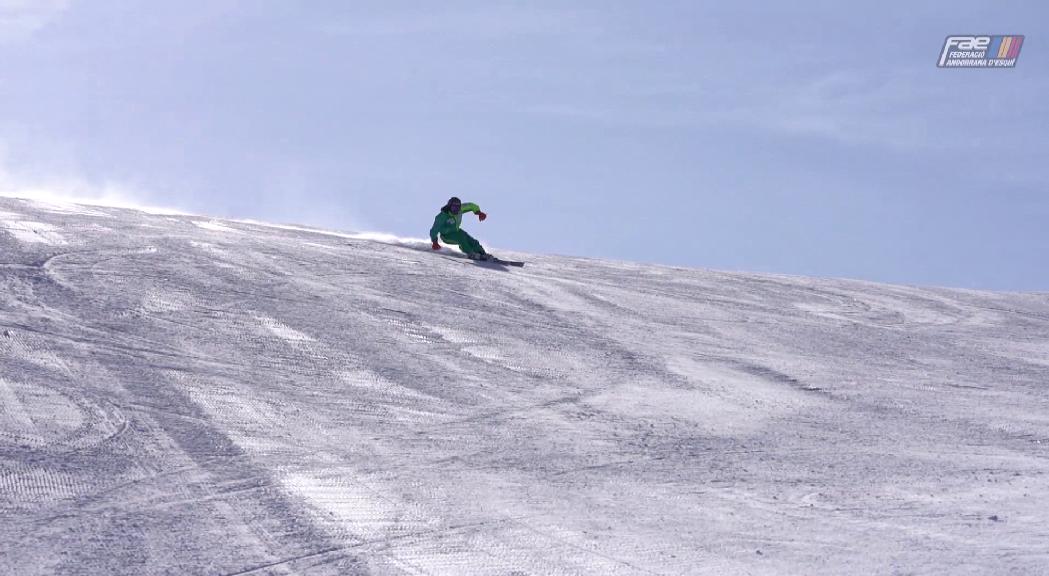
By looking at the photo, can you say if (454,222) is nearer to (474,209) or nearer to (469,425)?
(474,209)

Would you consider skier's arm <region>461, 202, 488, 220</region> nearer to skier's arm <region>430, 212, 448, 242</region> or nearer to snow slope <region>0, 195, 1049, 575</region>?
skier's arm <region>430, 212, 448, 242</region>

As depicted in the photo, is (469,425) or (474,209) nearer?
(469,425)

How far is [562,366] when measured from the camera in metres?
12.4

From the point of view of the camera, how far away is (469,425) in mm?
9656

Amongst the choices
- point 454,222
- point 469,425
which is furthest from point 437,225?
point 469,425

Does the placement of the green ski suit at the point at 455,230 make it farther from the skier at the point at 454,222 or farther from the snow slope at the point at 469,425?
the snow slope at the point at 469,425

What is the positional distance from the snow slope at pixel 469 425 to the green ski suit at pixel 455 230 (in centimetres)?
209

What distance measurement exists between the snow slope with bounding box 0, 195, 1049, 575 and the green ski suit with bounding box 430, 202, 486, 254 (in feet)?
6.84

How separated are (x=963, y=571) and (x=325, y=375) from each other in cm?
625

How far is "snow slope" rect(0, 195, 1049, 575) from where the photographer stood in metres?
6.75

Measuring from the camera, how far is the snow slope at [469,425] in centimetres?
675

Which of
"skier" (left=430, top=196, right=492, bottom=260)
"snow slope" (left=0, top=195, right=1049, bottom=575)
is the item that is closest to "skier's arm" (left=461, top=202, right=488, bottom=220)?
"skier" (left=430, top=196, right=492, bottom=260)

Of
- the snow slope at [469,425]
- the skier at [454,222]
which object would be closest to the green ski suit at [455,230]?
the skier at [454,222]

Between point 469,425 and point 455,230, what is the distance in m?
10.6
